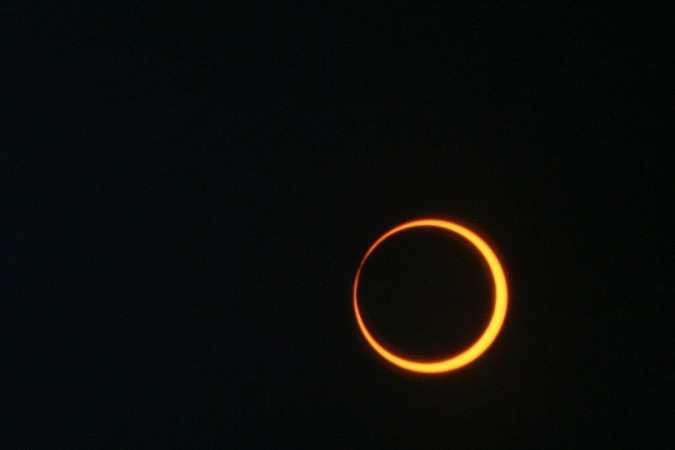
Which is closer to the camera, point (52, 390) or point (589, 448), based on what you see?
point (589, 448)

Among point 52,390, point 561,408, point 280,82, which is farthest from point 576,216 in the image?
point 52,390

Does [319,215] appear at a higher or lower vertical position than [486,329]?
higher

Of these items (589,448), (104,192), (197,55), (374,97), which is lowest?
(589,448)

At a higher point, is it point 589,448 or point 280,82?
point 280,82

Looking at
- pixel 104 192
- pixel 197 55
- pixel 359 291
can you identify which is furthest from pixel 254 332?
pixel 197 55

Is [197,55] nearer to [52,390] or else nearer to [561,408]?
[52,390]

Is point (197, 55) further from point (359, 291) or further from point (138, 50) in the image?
point (359, 291)
